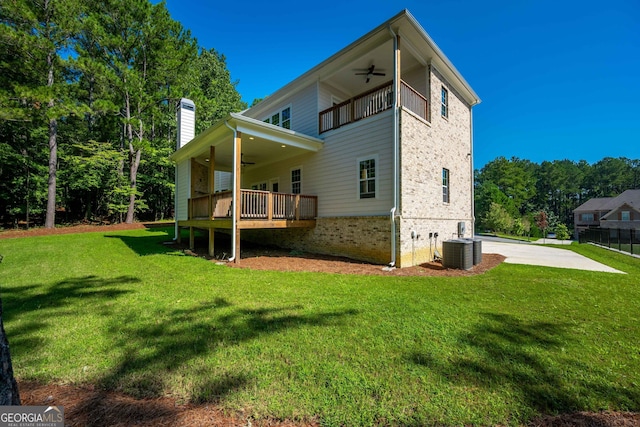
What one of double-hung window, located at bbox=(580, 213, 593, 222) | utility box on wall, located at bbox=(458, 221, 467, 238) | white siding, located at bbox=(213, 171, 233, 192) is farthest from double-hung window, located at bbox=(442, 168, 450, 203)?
double-hung window, located at bbox=(580, 213, 593, 222)

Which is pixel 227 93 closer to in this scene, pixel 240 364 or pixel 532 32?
pixel 532 32

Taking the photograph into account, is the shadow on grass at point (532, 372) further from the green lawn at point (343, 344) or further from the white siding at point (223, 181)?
the white siding at point (223, 181)

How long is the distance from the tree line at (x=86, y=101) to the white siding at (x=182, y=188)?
819cm

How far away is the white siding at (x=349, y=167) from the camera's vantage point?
8.43 metres

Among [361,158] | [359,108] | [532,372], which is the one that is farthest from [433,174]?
[532,372]

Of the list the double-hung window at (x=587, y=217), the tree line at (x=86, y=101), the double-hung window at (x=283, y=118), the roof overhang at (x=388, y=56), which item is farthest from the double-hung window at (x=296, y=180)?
the double-hung window at (x=587, y=217)

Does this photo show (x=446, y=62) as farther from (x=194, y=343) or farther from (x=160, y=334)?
(x=160, y=334)

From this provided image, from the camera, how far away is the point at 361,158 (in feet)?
30.0

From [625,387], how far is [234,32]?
18683 millimetres

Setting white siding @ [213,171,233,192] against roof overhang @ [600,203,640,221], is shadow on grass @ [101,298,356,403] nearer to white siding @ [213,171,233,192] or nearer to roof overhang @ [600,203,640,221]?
white siding @ [213,171,233,192]

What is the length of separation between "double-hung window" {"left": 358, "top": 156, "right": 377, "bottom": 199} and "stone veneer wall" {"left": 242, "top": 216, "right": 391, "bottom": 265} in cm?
86

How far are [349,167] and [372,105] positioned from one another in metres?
2.36

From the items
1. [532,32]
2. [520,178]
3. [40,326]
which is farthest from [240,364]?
[520,178]

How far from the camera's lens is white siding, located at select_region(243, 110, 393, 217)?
843 centimetres
